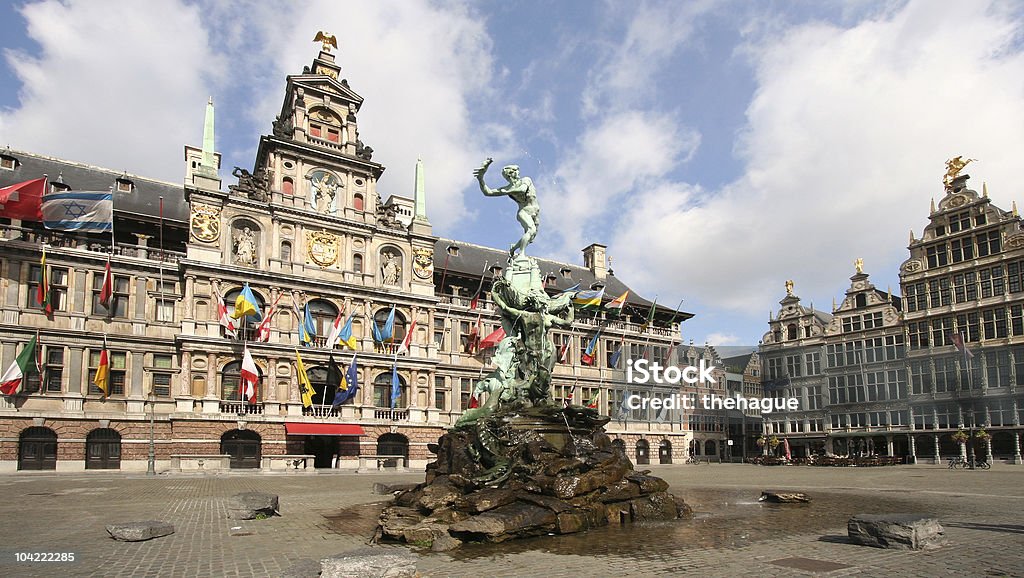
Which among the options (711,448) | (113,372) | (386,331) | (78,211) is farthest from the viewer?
(711,448)

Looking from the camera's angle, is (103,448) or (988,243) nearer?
(103,448)

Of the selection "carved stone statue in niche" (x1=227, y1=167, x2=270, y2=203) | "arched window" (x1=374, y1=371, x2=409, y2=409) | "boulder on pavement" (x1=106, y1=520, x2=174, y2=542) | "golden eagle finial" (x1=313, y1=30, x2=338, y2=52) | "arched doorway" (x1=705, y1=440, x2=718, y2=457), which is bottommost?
"arched doorway" (x1=705, y1=440, x2=718, y2=457)

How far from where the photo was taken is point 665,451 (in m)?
58.6

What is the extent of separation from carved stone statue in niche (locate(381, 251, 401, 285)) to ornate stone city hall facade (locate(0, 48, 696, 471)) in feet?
0.57

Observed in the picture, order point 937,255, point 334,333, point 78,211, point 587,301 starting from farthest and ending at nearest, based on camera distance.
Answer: point 937,255
point 587,301
point 334,333
point 78,211

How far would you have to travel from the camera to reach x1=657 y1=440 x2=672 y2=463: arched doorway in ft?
191

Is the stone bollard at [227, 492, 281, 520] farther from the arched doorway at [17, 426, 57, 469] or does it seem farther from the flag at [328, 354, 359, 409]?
the arched doorway at [17, 426, 57, 469]

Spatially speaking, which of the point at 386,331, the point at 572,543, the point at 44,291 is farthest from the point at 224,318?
the point at 572,543

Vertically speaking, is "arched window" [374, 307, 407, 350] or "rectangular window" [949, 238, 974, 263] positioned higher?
"rectangular window" [949, 238, 974, 263]

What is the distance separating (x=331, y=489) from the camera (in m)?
24.7

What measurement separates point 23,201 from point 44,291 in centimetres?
471

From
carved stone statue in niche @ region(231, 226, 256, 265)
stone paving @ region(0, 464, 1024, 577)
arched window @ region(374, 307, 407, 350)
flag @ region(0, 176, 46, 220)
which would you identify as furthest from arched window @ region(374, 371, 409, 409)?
stone paving @ region(0, 464, 1024, 577)

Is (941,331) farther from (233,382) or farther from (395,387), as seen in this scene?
(233,382)

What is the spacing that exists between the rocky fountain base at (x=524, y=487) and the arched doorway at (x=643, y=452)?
135 ft
